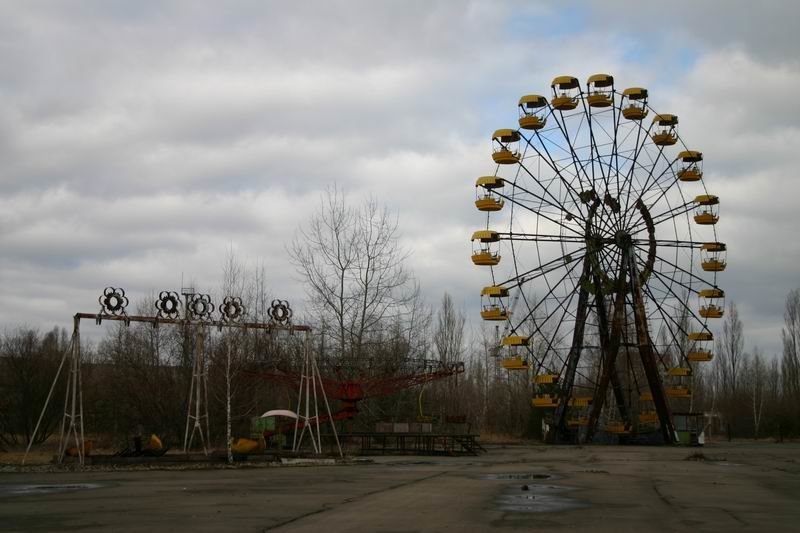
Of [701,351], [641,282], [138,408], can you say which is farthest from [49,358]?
[701,351]

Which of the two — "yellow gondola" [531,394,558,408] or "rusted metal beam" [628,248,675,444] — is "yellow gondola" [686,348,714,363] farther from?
"yellow gondola" [531,394,558,408]

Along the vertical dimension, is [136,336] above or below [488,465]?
above

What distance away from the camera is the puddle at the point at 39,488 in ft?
67.0

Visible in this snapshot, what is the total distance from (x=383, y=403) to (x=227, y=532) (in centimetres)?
4200

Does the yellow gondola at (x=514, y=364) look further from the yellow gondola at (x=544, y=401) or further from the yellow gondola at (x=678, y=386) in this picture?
the yellow gondola at (x=678, y=386)

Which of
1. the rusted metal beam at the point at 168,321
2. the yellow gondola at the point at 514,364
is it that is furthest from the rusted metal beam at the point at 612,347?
the rusted metal beam at the point at 168,321

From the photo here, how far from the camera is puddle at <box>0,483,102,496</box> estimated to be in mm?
20422

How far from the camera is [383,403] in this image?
180 feet

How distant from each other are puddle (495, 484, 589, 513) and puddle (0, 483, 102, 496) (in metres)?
10.4

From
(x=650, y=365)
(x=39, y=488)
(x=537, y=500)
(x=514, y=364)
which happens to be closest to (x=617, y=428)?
(x=650, y=365)

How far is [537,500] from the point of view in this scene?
1856 centimetres

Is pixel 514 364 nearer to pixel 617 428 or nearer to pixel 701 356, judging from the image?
pixel 617 428

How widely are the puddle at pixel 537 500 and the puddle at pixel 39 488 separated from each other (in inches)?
409

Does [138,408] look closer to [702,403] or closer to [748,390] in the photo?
[702,403]
